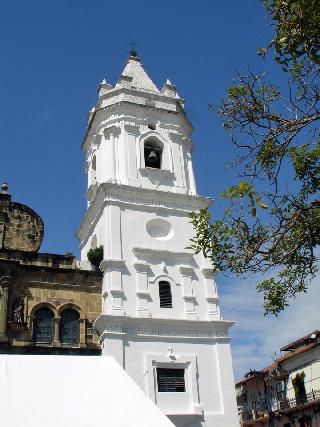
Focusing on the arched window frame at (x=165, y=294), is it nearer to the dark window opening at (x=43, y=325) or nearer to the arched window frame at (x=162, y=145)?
the dark window opening at (x=43, y=325)

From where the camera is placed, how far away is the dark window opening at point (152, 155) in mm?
20641

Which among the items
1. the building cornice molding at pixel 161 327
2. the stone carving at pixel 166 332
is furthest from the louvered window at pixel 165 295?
the stone carving at pixel 166 332

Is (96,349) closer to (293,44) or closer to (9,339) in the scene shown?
(9,339)

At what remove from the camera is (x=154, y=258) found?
1833cm

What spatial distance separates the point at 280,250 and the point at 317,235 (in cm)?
69

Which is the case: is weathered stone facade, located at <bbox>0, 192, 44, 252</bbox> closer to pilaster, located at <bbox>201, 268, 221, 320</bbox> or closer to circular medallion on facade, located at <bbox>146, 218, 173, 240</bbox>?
circular medallion on facade, located at <bbox>146, 218, 173, 240</bbox>

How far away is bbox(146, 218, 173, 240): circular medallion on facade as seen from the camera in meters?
19.1

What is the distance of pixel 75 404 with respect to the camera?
27.7 feet

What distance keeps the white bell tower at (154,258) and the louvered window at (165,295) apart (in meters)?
0.04

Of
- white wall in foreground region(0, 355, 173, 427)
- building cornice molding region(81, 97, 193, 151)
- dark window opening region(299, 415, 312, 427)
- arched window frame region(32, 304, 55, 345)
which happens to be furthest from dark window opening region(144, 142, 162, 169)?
dark window opening region(299, 415, 312, 427)

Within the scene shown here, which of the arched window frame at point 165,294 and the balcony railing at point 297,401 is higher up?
the arched window frame at point 165,294

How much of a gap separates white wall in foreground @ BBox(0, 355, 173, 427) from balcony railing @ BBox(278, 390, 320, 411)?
61.7 feet

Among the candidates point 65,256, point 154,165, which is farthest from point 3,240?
point 154,165

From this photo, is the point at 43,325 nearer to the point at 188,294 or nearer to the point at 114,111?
the point at 188,294
